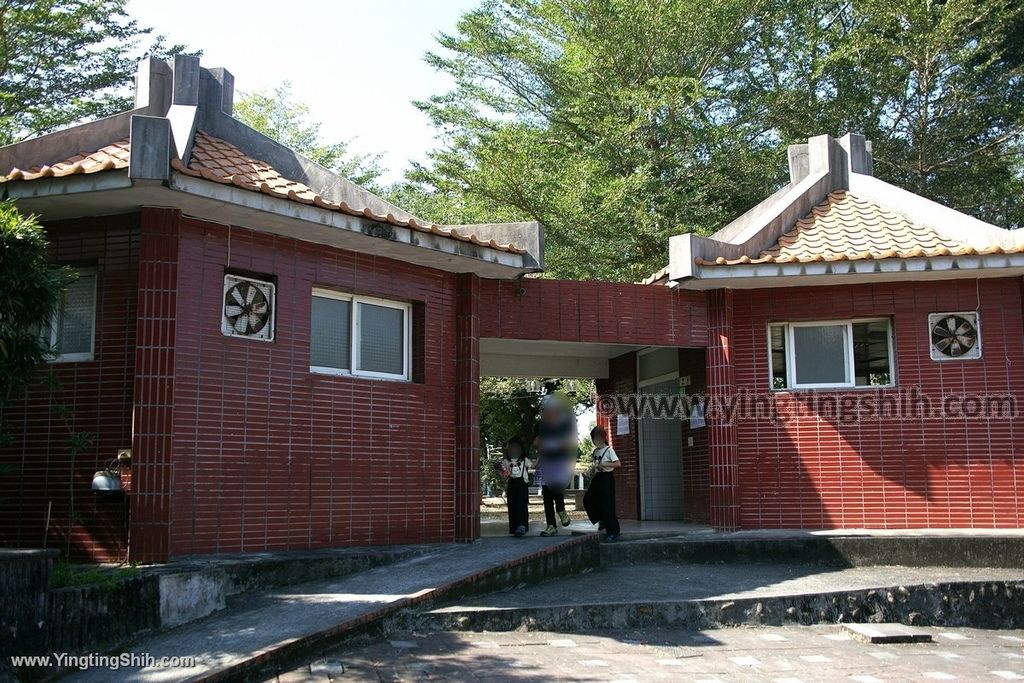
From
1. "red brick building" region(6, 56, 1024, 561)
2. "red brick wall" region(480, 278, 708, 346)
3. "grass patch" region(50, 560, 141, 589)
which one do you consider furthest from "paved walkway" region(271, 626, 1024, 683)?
"red brick wall" region(480, 278, 708, 346)

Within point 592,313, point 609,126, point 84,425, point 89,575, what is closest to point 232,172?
point 84,425

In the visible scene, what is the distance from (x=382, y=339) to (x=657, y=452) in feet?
18.5

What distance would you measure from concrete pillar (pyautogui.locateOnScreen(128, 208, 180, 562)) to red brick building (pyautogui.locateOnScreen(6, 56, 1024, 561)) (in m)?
0.02

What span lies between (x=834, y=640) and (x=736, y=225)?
7.19 metres

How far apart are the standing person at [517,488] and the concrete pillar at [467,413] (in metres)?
0.68

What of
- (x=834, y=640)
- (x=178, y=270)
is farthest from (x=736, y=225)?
(x=178, y=270)

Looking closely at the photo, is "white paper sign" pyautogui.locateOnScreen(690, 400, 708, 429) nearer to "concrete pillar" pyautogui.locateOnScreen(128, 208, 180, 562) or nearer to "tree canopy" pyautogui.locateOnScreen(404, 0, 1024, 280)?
"concrete pillar" pyautogui.locateOnScreen(128, 208, 180, 562)

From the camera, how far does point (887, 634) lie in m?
8.06

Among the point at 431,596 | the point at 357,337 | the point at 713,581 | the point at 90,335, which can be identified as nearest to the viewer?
the point at 431,596

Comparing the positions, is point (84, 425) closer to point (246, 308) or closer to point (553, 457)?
point (246, 308)

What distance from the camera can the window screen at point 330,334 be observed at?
9.80m

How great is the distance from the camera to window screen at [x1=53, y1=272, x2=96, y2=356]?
8.86 m

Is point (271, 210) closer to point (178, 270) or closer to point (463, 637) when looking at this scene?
point (178, 270)

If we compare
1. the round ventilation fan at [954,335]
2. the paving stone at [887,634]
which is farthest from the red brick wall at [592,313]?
the paving stone at [887,634]
